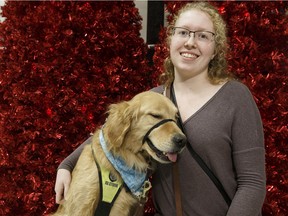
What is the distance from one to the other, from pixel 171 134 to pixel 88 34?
109 cm

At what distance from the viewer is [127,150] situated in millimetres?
1661

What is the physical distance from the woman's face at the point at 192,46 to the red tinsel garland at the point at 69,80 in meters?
0.54

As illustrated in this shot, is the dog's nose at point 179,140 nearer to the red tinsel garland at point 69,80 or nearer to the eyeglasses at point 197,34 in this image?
the eyeglasses at point 197,34

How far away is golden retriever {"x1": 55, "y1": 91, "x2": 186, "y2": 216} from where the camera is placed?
5.17 feet

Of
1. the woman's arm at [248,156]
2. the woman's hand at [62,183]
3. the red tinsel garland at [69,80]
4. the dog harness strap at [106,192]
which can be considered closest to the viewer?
the woman's arm at [248,156]

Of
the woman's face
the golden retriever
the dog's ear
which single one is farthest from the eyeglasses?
the dog's ear

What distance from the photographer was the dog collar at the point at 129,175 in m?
1.62

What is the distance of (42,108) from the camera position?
7.59 feet

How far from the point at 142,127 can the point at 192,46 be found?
41 centimetres

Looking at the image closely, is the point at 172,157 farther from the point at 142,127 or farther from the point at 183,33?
the point at 183,33

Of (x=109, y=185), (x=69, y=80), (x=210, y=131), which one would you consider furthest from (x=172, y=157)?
(x=69, y=80)

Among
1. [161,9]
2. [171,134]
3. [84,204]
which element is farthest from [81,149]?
[161,9]

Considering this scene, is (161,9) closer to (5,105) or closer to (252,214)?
(5,105)

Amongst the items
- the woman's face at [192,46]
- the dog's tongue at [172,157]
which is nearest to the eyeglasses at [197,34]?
the woman's face at [192,46]
